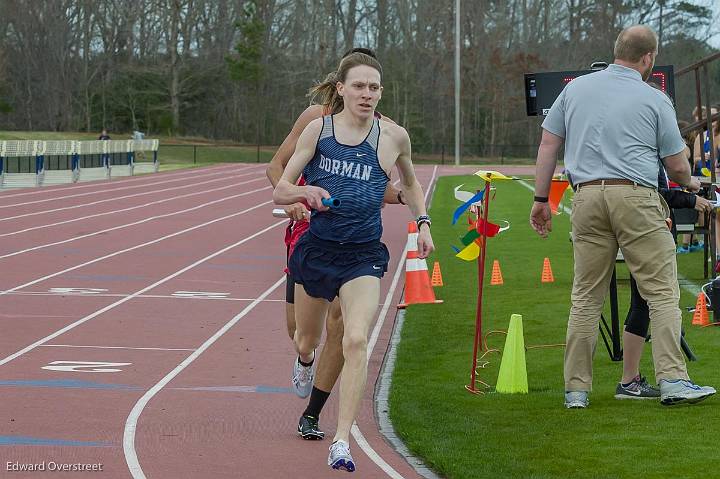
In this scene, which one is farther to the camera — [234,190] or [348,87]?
[234,190]

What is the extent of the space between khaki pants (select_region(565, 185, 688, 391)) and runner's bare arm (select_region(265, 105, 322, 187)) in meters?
1.57

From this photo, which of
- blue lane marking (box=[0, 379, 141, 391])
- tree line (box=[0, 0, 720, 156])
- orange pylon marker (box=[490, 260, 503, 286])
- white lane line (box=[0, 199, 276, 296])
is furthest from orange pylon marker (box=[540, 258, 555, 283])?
tree line (box=[0, 0, 720, 156])

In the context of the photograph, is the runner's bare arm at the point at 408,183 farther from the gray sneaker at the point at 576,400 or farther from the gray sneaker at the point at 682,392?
the gray sneaker at the point at 682,392

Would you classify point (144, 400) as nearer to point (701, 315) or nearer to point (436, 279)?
point (701, 315)

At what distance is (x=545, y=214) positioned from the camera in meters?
7.98

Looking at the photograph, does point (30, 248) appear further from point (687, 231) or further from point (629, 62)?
point (629, 62)

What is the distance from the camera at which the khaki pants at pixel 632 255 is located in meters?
7.77

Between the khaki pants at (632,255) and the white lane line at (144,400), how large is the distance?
2.52 metres

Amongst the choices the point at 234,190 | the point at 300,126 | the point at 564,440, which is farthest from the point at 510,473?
the point at 234,190

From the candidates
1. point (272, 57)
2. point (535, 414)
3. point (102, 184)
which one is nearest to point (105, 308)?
point (535, 414)

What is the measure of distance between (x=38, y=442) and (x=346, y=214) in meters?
2.12

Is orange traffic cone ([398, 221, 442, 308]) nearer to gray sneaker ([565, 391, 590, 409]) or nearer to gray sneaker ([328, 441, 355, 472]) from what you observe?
gray sneaker ([565, 391, 590, 409])

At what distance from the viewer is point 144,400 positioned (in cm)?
888

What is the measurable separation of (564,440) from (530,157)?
→ 249 feet
